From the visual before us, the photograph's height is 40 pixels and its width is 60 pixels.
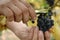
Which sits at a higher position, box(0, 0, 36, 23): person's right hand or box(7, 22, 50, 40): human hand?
box(0, 0, 36, 23): person's right hand

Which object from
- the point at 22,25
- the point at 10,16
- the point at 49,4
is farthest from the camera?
the point at 49,4

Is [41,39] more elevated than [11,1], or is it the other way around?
[11,1]

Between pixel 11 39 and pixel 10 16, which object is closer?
pixel 10 16

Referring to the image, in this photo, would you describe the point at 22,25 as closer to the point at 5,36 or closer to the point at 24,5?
the point at 24,5

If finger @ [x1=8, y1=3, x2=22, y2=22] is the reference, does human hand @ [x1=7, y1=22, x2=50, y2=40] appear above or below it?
below

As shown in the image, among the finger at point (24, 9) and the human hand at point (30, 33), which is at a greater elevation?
the finger at point (24, 9)

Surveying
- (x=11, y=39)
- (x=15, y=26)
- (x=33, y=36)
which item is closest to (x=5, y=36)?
(x=11, y=39)

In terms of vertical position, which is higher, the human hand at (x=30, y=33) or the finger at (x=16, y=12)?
the finger at (x=16, y=12)

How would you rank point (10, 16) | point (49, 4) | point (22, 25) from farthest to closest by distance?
point (49, 4) → point (22, 25) → point (10, 16)
